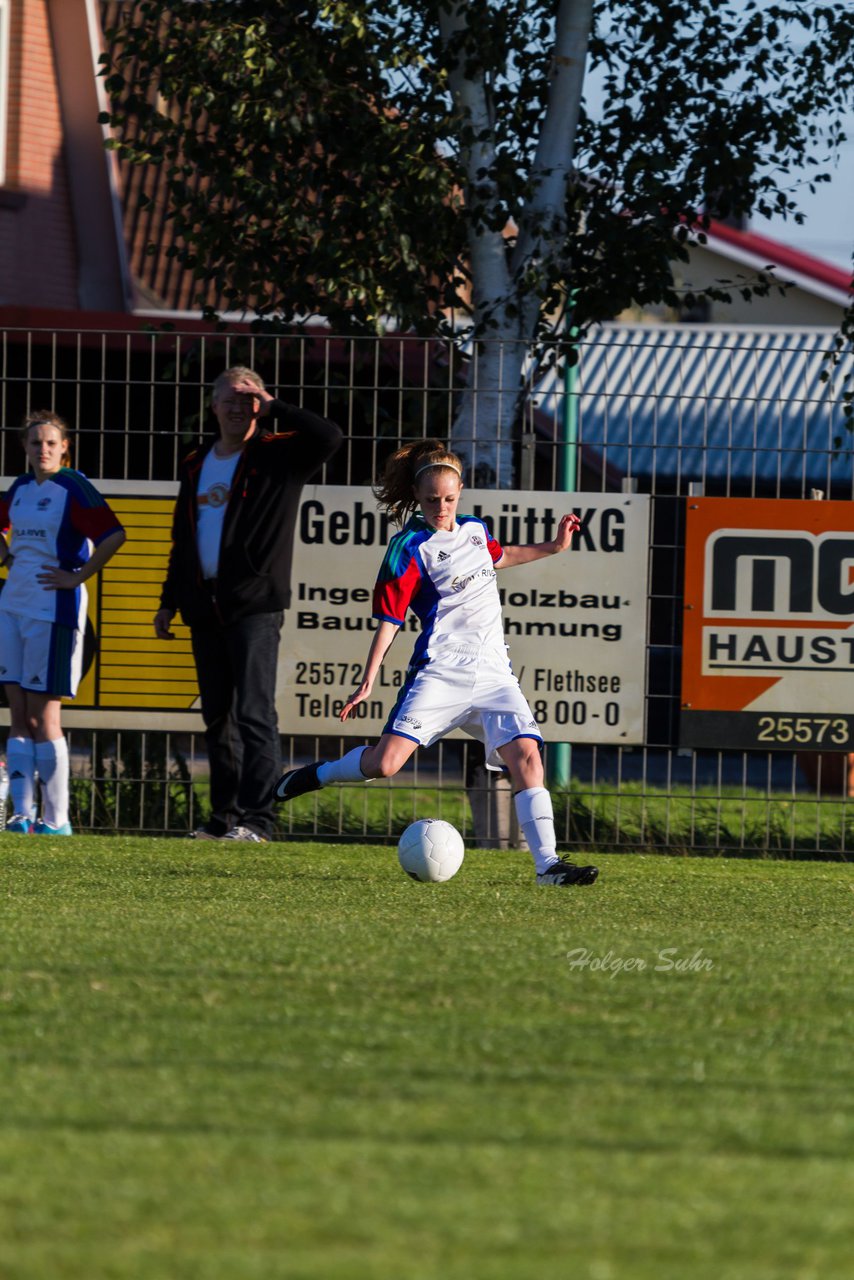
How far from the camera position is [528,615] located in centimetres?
900

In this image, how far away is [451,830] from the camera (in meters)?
6.99

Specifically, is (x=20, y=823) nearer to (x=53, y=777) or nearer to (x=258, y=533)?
(x=53, y=777)

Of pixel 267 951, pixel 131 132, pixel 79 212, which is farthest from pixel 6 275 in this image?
pixel 267 951

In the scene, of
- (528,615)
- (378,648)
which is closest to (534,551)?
(378,648)

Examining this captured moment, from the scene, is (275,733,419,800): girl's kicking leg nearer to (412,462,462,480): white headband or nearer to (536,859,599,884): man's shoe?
(536,859,599,884): man's shoe

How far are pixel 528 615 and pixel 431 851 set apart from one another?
2.33 m

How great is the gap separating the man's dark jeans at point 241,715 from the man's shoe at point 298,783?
40.6 inches

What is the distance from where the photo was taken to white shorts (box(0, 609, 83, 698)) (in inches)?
347

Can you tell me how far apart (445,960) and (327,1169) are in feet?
6.32

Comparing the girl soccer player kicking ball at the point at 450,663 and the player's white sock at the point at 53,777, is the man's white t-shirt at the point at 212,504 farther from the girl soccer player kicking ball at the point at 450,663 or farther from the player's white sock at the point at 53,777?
the girl soccer player kicking ball at the point at 450,663

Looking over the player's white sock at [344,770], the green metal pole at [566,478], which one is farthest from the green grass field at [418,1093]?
the green metal pole at [566,478]

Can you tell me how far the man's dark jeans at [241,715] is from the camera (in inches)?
334

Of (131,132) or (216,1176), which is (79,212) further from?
(216,1176)

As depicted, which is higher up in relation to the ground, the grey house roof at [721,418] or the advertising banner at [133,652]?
the grey house roof at [721,418]
